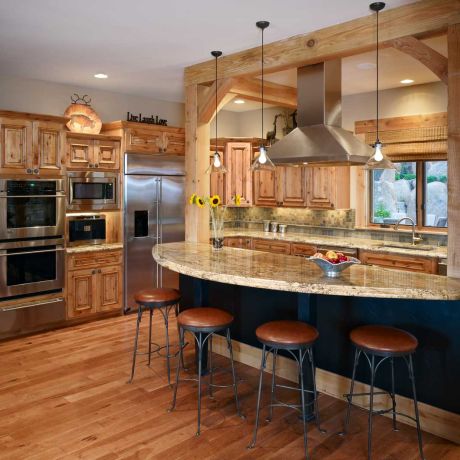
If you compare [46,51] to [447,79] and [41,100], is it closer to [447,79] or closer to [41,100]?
[41,100]

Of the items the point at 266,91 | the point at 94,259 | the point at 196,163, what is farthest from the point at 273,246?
the point at 94,259

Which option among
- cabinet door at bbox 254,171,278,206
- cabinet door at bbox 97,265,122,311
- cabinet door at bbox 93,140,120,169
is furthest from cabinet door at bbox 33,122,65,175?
cabinet door at bbox 254,171,278,206

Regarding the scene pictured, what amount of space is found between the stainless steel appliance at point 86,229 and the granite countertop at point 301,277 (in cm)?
199

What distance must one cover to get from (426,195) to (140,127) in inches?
141

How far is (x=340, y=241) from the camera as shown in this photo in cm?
584

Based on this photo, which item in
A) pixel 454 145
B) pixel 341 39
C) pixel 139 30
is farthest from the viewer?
pixel 139 30

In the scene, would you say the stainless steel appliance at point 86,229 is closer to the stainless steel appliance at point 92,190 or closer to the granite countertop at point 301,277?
the stainless steel appliance at point 92,190

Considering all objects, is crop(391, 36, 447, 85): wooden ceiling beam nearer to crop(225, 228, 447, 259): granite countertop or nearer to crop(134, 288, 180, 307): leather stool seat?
crop(225, 228, 447, 259): granite countertop

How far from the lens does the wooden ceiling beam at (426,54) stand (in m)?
3.18

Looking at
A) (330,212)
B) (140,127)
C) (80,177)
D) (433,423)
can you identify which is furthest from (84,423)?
(330,212)

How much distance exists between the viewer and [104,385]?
3775 millimetres

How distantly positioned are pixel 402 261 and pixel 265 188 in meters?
2.55

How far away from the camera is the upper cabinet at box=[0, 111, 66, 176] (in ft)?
15.9

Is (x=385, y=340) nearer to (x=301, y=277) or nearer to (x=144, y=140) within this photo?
(x=301, y=277)
